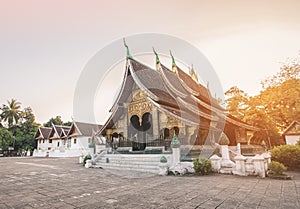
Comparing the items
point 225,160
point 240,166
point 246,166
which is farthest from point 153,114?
point 246,166

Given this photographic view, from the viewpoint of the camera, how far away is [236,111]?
21969mm

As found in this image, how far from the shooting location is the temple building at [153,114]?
10273 millimetres

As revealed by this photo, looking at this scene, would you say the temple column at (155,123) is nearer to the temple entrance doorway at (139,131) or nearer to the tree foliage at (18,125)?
the temple entrance doorway at (139,131)

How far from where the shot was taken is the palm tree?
39156 mm

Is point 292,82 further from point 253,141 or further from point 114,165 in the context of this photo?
point 114,165

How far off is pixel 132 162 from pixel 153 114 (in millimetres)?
2840

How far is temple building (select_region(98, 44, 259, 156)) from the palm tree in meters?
36.7

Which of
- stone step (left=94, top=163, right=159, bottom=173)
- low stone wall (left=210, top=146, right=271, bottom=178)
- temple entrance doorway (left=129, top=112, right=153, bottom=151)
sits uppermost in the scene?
temple entrance doorway (left=129, top=112, right=153, bottom=151)

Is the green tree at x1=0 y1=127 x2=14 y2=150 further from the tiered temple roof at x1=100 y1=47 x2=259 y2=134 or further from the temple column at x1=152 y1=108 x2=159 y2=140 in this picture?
the temple column at x1=152 y1=108 x2=159 y2=140

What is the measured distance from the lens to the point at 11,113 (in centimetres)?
3953

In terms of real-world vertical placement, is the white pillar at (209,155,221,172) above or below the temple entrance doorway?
below

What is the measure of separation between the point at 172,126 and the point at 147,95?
235cm

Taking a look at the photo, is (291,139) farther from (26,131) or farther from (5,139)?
(26,131)

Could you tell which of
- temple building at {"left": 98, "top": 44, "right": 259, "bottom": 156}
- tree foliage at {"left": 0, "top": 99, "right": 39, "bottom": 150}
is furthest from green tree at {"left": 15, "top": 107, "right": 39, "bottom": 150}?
temple building at {"left": 98, "top": 44, "right": 259, "bottom": 156}
